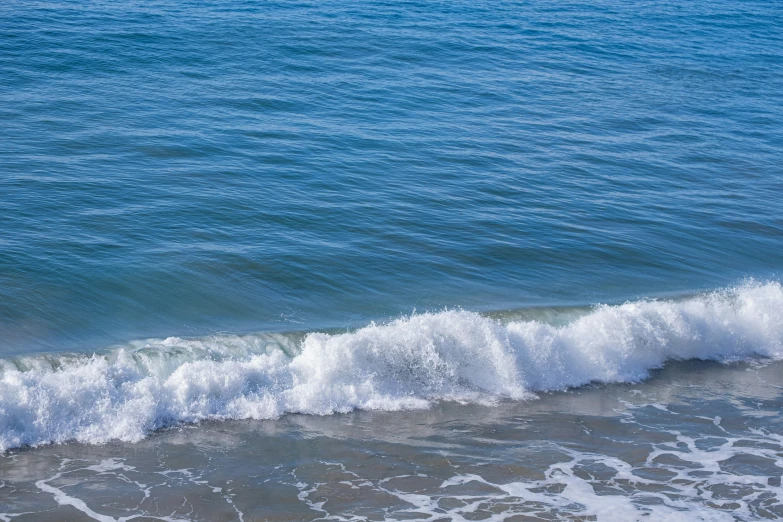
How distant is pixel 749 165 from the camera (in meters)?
20.2

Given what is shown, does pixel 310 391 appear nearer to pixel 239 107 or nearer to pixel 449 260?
pixel 449 260

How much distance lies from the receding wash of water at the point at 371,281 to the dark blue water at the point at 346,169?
0.07m

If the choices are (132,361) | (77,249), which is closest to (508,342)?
(132,361)

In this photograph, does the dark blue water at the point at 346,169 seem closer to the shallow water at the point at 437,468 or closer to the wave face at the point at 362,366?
the wave face at the point at 362,366

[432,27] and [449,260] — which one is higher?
[432,27]

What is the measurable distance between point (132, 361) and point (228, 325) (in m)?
1.65

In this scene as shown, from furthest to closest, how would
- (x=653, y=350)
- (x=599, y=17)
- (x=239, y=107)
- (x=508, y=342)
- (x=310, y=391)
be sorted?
(x=599, y=17)
(x=239, y=107)
(x=653, y=350)
(x=508, y=342)
(x=310, y=391)

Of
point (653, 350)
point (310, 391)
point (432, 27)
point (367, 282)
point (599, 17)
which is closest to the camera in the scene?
point (310, 391)

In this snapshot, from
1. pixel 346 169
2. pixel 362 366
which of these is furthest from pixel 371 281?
pixel 346 169

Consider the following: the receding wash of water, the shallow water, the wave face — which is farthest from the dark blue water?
the shallow water

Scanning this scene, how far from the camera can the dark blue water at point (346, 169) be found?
525 inches

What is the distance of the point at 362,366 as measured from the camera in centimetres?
1152

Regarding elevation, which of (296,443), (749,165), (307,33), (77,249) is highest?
(307,33)

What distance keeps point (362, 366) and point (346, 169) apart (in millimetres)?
6854
